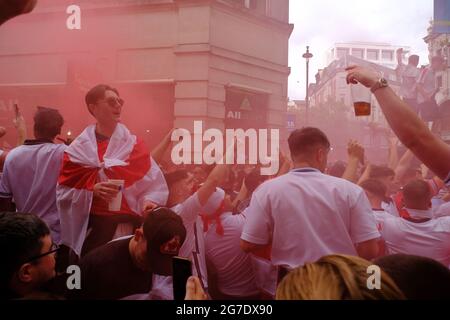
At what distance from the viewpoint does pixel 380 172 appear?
9.11ft

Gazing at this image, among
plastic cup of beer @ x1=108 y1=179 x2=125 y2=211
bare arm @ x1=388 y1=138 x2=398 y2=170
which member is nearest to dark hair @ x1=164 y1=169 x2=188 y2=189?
plastic cup of beer @ x1=108 y1=179 x2=125 y2=211

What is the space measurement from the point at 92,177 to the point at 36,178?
13.0 inches

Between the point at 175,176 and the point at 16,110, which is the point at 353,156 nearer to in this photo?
the point at 175,176

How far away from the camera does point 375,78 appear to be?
5.27ft

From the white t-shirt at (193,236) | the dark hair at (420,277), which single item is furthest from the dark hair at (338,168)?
the dark hair at (420,277)

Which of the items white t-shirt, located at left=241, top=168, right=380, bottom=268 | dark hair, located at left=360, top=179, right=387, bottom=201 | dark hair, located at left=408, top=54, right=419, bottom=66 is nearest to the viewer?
white t-shirt, located at left=241, top=168, right=380, bottom=268

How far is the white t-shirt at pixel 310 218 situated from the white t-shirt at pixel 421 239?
499 millimetres

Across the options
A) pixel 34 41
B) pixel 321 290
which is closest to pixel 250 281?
pixel 321 290

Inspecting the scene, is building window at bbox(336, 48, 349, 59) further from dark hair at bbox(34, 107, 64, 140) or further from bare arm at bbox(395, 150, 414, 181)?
dark hair at bbox(34, 107, 64, 140)

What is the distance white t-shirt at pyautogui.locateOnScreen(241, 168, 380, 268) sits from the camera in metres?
1.81
